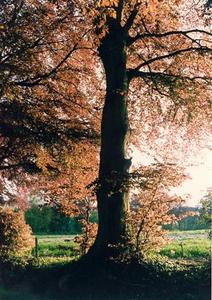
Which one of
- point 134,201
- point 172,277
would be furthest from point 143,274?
point 134,201

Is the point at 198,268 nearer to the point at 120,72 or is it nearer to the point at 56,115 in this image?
the point at 120,72

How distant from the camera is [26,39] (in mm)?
13219

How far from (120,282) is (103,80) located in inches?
410

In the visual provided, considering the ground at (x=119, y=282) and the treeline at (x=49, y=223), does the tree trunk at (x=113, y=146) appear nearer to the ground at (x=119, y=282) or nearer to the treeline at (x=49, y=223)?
the ground at (x=119, y=282)

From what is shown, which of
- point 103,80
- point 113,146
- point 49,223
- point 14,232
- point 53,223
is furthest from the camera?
point 49,223

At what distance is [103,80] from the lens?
20.3m

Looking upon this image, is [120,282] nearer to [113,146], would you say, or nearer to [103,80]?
[113,146]

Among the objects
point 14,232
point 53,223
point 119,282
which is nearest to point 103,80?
point 14,232

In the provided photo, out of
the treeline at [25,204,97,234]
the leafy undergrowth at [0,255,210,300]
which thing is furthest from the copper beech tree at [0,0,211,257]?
the treeline at [25,204,97,234]

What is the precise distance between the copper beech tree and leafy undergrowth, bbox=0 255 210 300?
0.88m

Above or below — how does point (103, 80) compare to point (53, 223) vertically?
above

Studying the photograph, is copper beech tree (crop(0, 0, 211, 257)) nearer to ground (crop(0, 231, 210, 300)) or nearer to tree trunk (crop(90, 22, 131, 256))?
tree trunk (crop(90, 22, 131, 256))

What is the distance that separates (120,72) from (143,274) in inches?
230

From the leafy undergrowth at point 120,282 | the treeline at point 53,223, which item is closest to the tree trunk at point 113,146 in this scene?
the leafy undergrowth at point 120,282
